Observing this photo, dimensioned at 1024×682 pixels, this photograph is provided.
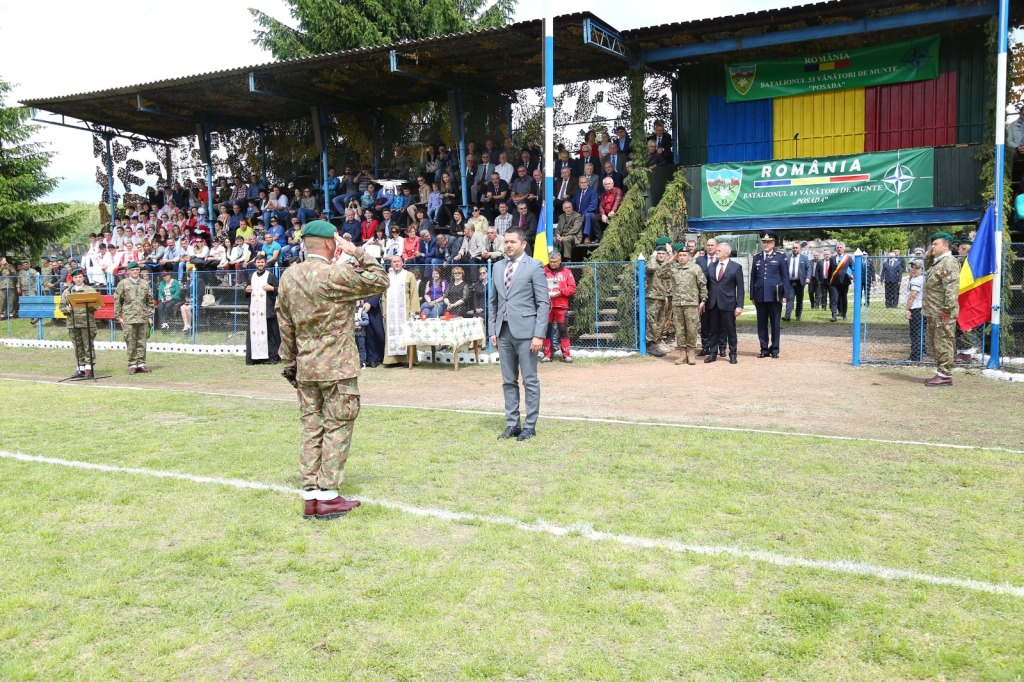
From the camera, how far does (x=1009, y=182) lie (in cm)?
1426

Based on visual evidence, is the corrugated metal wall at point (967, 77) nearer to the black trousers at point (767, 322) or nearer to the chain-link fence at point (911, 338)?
the chain-link fence at point (911, 338)

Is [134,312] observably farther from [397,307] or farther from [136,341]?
[397,307]

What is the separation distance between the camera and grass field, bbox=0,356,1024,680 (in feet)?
11.8

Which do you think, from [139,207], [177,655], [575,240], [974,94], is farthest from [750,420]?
[139,207]

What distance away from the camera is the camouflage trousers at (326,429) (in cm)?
566

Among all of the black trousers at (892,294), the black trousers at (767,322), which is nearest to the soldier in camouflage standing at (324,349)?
the black trousers at (767,322)

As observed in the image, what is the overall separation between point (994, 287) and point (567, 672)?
10.6 metres

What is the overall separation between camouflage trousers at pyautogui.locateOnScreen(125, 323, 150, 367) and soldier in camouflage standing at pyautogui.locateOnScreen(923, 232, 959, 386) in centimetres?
1255

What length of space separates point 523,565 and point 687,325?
31.6ft

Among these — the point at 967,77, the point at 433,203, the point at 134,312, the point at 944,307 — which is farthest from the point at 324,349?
the point at 967,77

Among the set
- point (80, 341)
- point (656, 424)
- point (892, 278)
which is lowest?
point (656, 424)

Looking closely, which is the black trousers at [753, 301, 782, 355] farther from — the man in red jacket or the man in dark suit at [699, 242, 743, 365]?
the man in red jacket

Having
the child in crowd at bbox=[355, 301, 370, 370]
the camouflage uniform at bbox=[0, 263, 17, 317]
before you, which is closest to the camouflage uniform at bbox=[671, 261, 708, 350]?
the child in crowd at bbox=[355, 301, 370, 370]

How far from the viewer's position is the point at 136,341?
1441 cm
